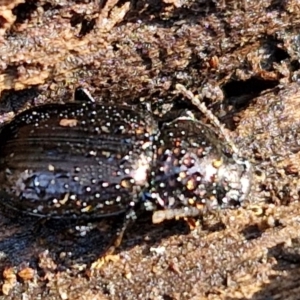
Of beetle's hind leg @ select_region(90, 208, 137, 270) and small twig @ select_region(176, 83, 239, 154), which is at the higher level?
small twig @ select_region(176, 83, 239, 154)

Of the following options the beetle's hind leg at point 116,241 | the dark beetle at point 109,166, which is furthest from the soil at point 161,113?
the dark beetle at point 109,166

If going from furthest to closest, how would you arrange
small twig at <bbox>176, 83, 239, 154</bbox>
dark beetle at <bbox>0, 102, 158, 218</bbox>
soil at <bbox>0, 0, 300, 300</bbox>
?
small twig at <bbox>176, 83, 239, 154</bbox> < soil at <bbox>0, 0, 300, 300</bbox> < dark beetle at <bbox>0, 102, 158, 218</bbox>

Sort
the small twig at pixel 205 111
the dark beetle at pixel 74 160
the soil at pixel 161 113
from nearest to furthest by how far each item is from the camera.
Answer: the dark beetle at pixel 74 160
the soil at pixel 161 113
the small twig at pixel 205 111

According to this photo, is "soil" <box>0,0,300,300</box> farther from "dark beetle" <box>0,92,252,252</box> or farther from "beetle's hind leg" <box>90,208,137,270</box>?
"dark beetle" <box>0,92,252,252</box>

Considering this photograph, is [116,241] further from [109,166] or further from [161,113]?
[161,113]

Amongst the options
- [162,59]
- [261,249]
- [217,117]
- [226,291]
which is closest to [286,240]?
[261,249]

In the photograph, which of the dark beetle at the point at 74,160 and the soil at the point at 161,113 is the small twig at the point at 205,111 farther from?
the dark beetle at the point at 74,160

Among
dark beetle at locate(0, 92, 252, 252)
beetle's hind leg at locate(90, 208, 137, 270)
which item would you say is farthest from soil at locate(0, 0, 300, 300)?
dark beetle at locate(0, 92, 252, 252)
